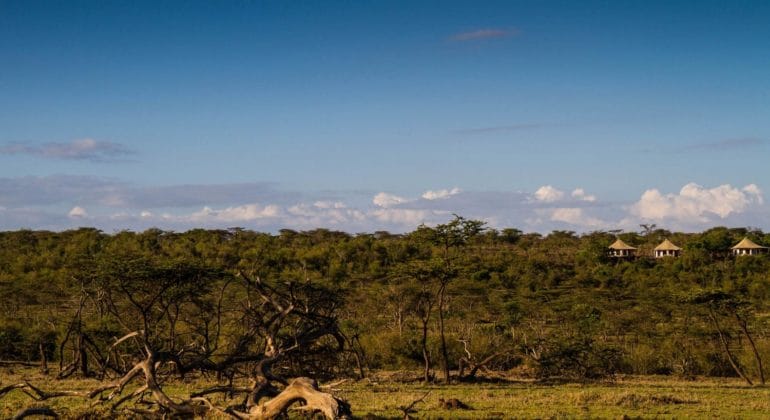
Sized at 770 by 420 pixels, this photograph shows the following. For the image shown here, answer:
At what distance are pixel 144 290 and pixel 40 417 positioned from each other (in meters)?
→ 11.4

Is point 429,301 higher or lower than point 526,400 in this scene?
higher

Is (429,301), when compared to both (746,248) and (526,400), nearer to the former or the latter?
(526,400)

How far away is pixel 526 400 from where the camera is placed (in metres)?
20.7

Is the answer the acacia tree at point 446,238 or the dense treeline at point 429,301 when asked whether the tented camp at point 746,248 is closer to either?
the dense treeline at point 429,301

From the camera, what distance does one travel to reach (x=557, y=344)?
98.0 ft

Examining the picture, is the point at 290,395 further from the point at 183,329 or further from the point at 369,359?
the point at 183,329

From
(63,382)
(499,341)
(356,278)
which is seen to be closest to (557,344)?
(499,341)

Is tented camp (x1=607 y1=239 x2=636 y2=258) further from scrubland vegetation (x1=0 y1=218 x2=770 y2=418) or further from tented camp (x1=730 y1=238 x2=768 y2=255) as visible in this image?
scrubland vegetation (x1=0 y1=218 x2=770 y2=418)

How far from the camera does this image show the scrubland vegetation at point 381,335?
16.5 meters

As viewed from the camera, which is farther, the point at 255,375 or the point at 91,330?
the point at 91,330

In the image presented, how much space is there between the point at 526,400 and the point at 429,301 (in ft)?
36.2

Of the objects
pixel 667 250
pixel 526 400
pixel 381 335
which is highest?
pixel 667 250

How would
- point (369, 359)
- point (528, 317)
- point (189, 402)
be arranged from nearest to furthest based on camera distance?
point (189, 402), point (369, 359), point (528, 317)

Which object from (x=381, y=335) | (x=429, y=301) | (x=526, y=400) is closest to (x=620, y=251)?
(x=381, y=335)
